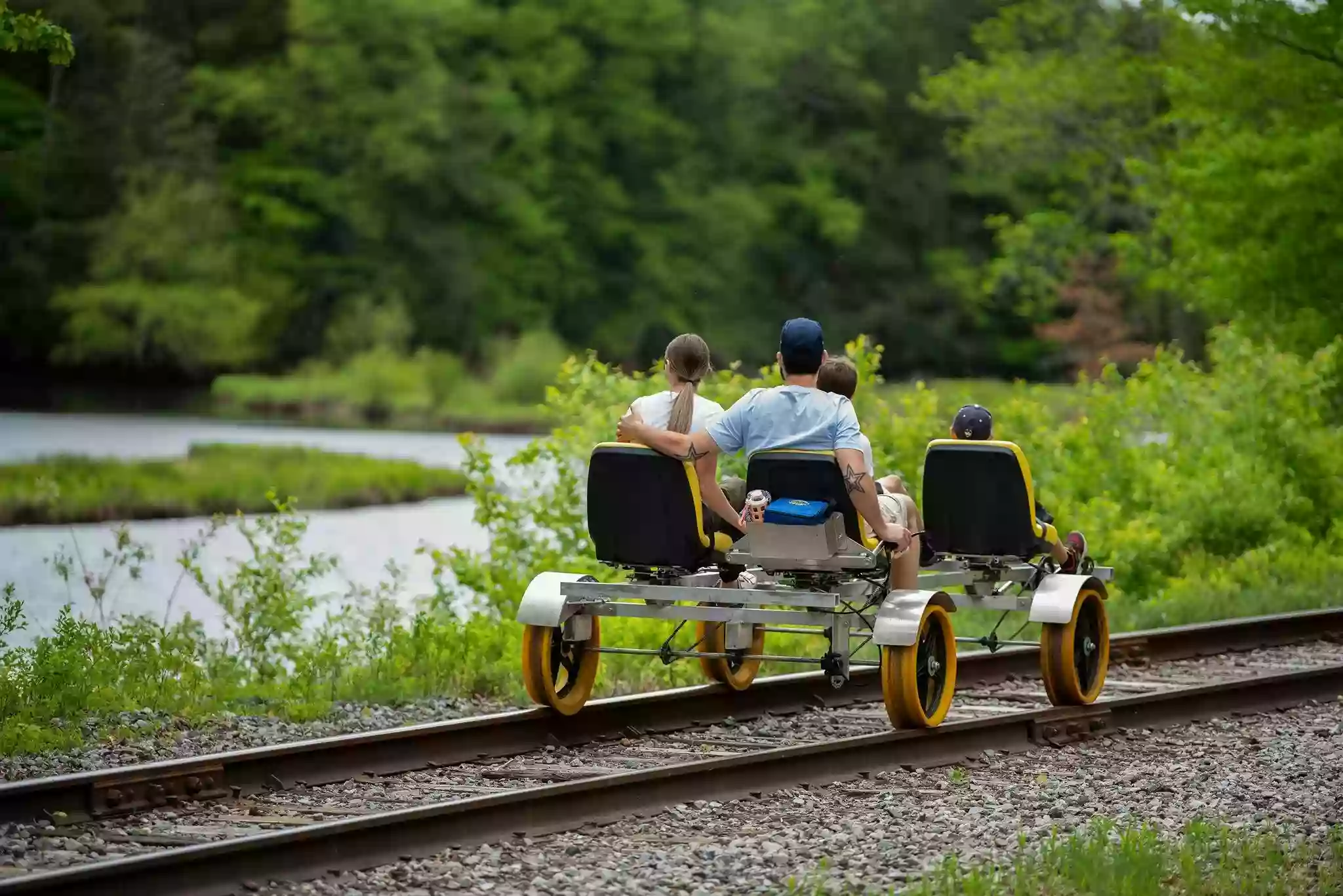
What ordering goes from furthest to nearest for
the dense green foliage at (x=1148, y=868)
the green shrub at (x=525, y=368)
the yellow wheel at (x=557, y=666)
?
the green shrub at (x=525, y=368) → the yellow wheel at (x=557, y=666) → the dense green foliage at (x=1148, y=868)

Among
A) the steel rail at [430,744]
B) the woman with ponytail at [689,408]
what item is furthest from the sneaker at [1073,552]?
the woman with ponytail at [689,408]

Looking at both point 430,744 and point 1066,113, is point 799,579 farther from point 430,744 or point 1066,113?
point 1066,113

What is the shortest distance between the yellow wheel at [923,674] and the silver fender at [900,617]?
45mm

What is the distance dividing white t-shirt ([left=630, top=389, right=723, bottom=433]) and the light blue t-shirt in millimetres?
73

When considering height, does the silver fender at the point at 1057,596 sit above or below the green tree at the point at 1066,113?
below

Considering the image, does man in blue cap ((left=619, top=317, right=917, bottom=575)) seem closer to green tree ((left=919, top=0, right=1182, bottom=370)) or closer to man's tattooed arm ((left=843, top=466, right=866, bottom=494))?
man's tattooed arm ((left=843, top=466, right=866, bottom=494))

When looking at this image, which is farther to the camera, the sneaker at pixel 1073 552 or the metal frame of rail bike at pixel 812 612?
the sneaker at pixel 1073 552

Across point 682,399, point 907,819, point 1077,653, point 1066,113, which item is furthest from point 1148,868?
point 1066,113

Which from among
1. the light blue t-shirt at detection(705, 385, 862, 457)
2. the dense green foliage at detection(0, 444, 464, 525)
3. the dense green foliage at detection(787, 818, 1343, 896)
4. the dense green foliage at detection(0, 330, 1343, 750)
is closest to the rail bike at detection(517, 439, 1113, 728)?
the light blue t-shirt at detection(705, 385, 862, 457)

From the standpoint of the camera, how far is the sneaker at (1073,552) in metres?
10.7

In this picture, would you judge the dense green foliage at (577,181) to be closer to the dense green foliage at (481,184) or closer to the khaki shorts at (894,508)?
the dense green foliage at (481,184)

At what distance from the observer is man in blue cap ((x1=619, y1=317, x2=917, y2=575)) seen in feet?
29.5

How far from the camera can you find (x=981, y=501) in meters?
10.2

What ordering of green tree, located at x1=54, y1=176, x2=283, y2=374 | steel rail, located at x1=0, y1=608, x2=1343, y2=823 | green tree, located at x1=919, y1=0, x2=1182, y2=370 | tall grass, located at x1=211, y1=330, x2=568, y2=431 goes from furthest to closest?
green tree, located at x1=54, y1=176, x2=283, y2=374, tall grass, located at x1=211, y1=330, x2=568, y2=431, green tree, located at x1=919, y1=0, x2=1182, y2=370, steel rail, located at x1=0, y1=608, x2=1343, y2=823
